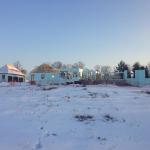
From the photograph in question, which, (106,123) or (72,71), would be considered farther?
(72,71)

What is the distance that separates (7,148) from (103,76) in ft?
108

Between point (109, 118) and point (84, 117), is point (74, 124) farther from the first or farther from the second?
point (109, 118)

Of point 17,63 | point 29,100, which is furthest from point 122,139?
point 17,63

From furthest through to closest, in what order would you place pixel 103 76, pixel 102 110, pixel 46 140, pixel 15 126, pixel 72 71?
A: pixel 72 71, pixel 103 76, pixel 102 110, pixel 15 126, pixel 46 140

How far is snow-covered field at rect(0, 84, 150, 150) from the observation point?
11062 mm

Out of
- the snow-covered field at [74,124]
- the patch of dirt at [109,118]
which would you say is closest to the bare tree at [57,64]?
the snow-covered field at [74,124]

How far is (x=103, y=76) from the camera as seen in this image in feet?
141

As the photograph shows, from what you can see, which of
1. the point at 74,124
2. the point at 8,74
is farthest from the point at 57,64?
the point at 74,124

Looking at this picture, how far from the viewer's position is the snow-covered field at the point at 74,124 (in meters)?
11.1

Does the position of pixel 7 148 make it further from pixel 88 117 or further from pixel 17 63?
pixel 17 63

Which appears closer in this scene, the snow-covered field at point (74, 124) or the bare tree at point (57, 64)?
the snow-covered field at point (74, 124)

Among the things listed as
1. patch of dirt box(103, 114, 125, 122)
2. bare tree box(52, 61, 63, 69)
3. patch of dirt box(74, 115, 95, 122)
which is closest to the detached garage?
bare tree box(52, 61, 63, 69)

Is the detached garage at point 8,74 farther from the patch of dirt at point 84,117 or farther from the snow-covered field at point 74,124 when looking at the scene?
the patch of dirt at point 84,117

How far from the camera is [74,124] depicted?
13.4 meters
